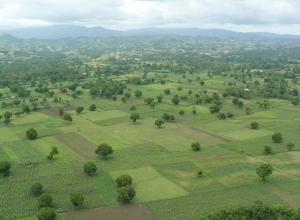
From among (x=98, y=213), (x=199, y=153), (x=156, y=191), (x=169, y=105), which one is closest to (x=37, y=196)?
(x=98, y=213)

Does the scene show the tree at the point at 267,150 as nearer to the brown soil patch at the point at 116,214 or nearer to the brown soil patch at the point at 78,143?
the brown soil patch at the point at 116,214

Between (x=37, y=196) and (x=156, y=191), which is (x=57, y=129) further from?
(x=156, y=191)

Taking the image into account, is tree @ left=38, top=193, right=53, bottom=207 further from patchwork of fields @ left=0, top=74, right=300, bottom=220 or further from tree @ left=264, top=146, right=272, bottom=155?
tree @ left=264, top=146, right=272, bottom=155

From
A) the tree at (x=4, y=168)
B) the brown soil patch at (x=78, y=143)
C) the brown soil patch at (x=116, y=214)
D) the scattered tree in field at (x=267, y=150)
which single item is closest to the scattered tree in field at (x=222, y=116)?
the scattered tree in field at (x=267, y=150)

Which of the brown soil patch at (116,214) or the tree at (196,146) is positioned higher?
the tree at (196,146)

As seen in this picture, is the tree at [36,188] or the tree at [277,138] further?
the tree at [277,138]

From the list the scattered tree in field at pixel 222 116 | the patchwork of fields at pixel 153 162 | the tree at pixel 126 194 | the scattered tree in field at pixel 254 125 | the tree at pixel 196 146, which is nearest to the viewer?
the tree at pixel 126 194

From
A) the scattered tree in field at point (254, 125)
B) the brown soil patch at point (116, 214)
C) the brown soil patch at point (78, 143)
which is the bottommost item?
the brown soil patch at point (116, 214)
